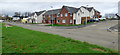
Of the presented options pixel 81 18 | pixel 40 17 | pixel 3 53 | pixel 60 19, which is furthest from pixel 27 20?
pixel 3 53

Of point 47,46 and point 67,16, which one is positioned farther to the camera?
point 67,16

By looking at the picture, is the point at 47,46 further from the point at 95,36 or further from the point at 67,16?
the point at 67,16

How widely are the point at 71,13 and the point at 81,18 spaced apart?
23.7 feet

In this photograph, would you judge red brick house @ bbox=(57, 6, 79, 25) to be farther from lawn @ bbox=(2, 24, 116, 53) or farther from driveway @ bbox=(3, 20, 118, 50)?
lawn @ bbox=(2, 24, 116, 53)

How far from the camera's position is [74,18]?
37.3 m

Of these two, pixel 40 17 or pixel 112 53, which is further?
pixel 40 17

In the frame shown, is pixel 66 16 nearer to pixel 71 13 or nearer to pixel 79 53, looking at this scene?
pixel 71 13

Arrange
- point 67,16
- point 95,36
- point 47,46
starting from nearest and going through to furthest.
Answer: point 47,46 < point 95,36 < point 67,16

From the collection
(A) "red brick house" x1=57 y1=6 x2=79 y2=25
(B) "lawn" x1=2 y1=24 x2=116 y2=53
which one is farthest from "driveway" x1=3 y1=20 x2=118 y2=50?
(A) "red brick house" x1=57 y1=6 x2=79 y2=25

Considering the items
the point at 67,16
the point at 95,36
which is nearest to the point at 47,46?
the point at 95,36

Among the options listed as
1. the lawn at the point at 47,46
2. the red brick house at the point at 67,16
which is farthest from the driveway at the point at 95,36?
the red brick house at the point at 67,16

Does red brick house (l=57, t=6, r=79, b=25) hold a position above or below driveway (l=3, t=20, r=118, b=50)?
above

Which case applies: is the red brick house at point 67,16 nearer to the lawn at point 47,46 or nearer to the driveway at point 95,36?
the driveway at point 95,36

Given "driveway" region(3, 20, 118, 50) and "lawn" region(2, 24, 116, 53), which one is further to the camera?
"driveway" region(3, 20, 118, 50)
